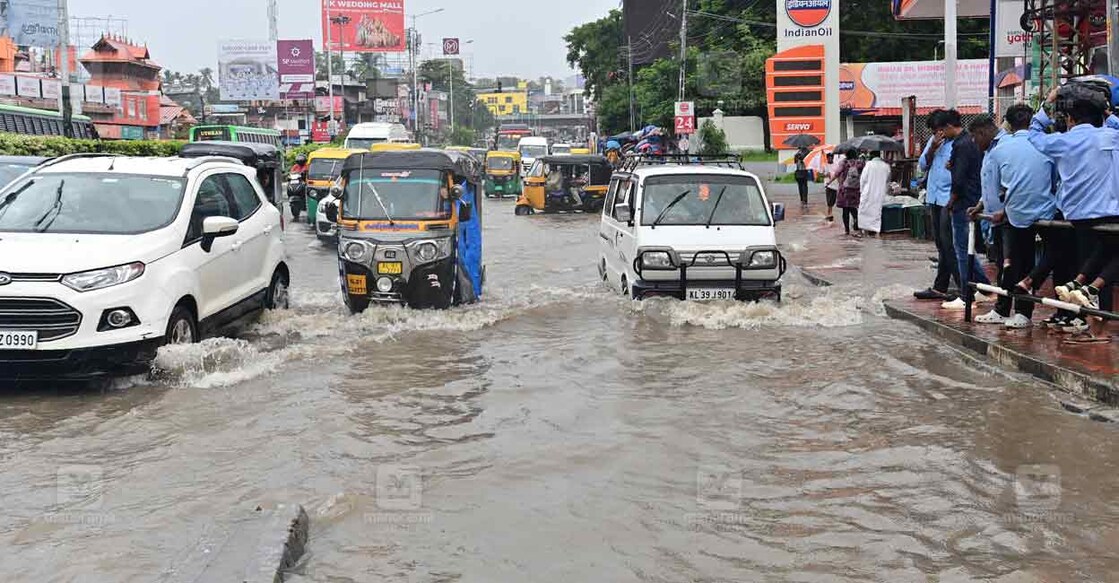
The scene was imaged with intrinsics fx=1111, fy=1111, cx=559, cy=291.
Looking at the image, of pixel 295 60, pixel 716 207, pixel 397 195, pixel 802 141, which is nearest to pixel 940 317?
pixel 716 207

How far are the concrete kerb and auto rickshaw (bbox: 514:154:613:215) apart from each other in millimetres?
21352

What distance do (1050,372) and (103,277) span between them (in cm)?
696

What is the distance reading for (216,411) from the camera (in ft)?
25.9

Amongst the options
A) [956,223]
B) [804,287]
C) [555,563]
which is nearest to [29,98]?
[804,287]

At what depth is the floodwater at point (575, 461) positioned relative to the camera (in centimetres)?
499

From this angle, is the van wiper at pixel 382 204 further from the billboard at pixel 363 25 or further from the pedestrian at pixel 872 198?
the billboard at pixel 363 25

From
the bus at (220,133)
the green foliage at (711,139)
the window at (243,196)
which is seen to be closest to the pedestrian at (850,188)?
the window at (243,196)

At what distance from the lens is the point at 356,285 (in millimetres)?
11648

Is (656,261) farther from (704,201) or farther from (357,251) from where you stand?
(357,251)

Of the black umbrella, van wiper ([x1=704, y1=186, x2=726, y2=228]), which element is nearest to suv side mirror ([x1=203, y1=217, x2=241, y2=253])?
van wiper ([x1=704, y1=186, x2=726, y2=228])

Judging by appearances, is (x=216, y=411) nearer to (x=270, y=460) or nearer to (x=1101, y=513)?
(x=270, y=460)

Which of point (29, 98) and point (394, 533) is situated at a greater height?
point (29, 98)

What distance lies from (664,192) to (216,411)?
238 inches

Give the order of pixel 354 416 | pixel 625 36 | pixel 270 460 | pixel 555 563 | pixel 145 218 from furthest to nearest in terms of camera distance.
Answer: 1. pixel 625 36
2. pixel 145 218
3. pixel 354 416
4. pixel 270 460
5. pixel 555 563
